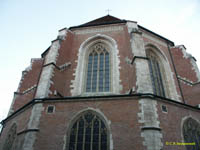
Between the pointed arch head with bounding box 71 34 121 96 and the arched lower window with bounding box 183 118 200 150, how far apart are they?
3956mm

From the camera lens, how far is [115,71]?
10688 millimetres

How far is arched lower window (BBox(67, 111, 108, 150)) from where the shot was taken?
712cm

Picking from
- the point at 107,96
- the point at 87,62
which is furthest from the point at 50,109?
the point at 87,62

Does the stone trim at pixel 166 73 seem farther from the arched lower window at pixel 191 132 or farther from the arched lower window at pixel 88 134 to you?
the arched lower window at pixel 88 134

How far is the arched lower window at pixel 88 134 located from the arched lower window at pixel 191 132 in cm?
397

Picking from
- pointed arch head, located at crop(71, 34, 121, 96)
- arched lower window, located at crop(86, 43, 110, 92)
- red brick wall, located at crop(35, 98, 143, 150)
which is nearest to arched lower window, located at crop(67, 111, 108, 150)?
red brick wall, located at crop(35, 98, 143, 150)

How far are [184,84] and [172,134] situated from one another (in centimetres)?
576

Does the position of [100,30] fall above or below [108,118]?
above

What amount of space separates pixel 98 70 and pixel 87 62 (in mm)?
1219

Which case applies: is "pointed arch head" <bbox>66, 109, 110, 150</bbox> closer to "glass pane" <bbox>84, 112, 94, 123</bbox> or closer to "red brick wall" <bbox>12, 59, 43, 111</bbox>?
"glass pane" <bbox>84, 112, 94, 123</bbox>

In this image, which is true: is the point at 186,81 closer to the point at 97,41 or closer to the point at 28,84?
the point at 97,41

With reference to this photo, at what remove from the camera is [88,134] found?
7.39m

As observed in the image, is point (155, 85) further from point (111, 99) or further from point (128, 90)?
point (111, 99)

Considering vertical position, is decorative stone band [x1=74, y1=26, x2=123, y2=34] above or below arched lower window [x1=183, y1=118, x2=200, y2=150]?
above
